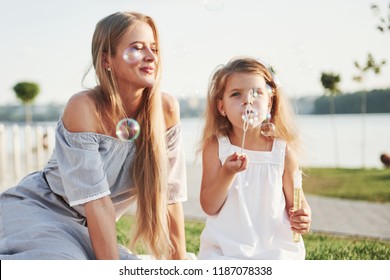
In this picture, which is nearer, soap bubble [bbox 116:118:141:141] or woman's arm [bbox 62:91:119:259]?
woman's arm [bbox 62:91:119:259]

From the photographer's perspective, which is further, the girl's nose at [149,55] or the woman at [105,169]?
the girl's nose at [149,55]

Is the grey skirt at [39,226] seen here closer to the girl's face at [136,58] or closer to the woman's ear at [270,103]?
the girl's face at [136,58]

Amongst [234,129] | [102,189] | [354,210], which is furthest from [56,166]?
[354,210]

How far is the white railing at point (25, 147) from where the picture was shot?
7105 mm

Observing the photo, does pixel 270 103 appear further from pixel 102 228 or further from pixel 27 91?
pixel 27 91

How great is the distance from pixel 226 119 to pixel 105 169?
1.75ft

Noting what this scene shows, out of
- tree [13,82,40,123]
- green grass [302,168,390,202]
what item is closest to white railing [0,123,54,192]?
tree [13,82,40,123]

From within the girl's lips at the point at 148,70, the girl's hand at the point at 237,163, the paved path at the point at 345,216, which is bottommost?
the paved path at the point at 345,216

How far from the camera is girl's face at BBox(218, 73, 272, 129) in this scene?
2.22 meters

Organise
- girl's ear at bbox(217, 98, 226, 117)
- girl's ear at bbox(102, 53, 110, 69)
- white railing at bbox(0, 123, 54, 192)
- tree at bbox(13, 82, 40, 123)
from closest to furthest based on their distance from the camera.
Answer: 1. girl's ear at bbox(102, 53, 110, 69)
2. girl's ear at bbox(217, 98, 226, 117)
3. white railing at bbox(0, 123, 54, 192)
4. tree at bbox(13, 82, 40, 123)

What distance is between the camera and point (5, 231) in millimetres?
2227

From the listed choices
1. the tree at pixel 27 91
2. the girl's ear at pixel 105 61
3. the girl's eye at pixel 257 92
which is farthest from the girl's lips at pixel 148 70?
the tree at pixel 27 91

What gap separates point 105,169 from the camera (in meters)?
2.24

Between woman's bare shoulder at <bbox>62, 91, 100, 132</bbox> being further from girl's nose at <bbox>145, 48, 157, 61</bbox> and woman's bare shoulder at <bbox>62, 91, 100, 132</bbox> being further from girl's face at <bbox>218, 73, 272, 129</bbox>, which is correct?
girl's face at <bbox>218, 73, 272, 129</bbox>
